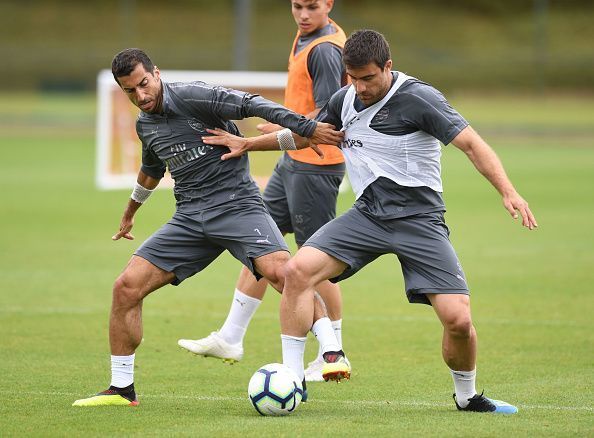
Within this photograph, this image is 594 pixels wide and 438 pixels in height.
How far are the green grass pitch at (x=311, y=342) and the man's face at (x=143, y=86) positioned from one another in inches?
78.7

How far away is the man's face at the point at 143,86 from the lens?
289 inches

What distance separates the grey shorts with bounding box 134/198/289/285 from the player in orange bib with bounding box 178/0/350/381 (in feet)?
3.77

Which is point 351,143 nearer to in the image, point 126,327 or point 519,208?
point 519,208

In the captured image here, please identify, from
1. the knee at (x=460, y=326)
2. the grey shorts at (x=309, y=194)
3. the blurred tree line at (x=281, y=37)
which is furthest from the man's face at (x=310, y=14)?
the blurred tree line at (x=281, y=37)

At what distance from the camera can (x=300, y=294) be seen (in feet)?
23.1

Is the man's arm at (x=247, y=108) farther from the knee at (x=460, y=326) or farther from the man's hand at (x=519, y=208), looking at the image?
the knee at (x=460, y=326)

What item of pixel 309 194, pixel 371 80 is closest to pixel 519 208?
pixel 371 80

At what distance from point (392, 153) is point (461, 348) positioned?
1.30 m

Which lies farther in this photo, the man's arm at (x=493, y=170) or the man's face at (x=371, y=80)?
the man's face at (x=371, y=80)

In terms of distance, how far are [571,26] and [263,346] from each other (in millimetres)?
42016

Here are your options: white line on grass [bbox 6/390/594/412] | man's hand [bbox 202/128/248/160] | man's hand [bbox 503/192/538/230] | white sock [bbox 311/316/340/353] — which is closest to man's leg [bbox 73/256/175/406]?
white line on grass [bbox 6/390/594/412]

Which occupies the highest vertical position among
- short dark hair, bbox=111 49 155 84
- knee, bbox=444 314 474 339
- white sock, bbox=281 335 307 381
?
short dark hair, bbox=111 49 155 84

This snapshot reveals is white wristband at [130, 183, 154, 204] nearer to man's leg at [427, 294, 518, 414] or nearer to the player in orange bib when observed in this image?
the player in orange bib

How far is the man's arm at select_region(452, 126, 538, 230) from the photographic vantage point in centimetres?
664
